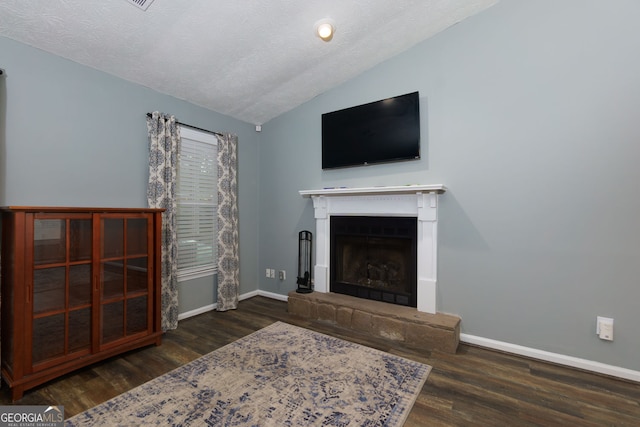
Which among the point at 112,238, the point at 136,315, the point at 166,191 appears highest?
the point at 166,191

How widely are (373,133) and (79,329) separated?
309 centimetres

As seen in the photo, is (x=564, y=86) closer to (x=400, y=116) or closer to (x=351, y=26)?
(x=400, y=116)

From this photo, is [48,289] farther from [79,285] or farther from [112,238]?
[112,238]

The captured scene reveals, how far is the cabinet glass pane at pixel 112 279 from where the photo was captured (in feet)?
7.16

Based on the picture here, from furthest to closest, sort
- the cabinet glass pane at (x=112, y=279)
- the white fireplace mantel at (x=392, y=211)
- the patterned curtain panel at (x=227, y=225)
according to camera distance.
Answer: the patterned curtain panel at (x=227, y=225) < the white fireplace mantel at (x=392, y=211) < the cabinet glass pane at (x=112, y=279)

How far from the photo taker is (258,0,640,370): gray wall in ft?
6.72

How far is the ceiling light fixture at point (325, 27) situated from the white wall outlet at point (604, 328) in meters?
3.08

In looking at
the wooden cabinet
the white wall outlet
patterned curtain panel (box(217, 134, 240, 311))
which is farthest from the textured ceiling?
the white wall outlet

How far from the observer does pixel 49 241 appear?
1.92 meters

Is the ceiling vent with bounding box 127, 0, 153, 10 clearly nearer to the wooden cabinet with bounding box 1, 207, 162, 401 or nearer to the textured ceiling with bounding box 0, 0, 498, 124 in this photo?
the textured ceiling with bounding box 0, 0, 498, 124

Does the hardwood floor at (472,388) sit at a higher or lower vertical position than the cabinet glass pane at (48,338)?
lower

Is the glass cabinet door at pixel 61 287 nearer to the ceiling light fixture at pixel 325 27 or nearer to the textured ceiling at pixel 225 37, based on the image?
the textured ceiling at pixel 225 37

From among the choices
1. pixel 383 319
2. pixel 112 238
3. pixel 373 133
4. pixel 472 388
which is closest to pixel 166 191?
pixel 112 238

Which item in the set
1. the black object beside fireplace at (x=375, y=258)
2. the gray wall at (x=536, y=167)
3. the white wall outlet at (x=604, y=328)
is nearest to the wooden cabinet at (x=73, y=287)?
the black object beside fireplace at (x=375, y=258)
